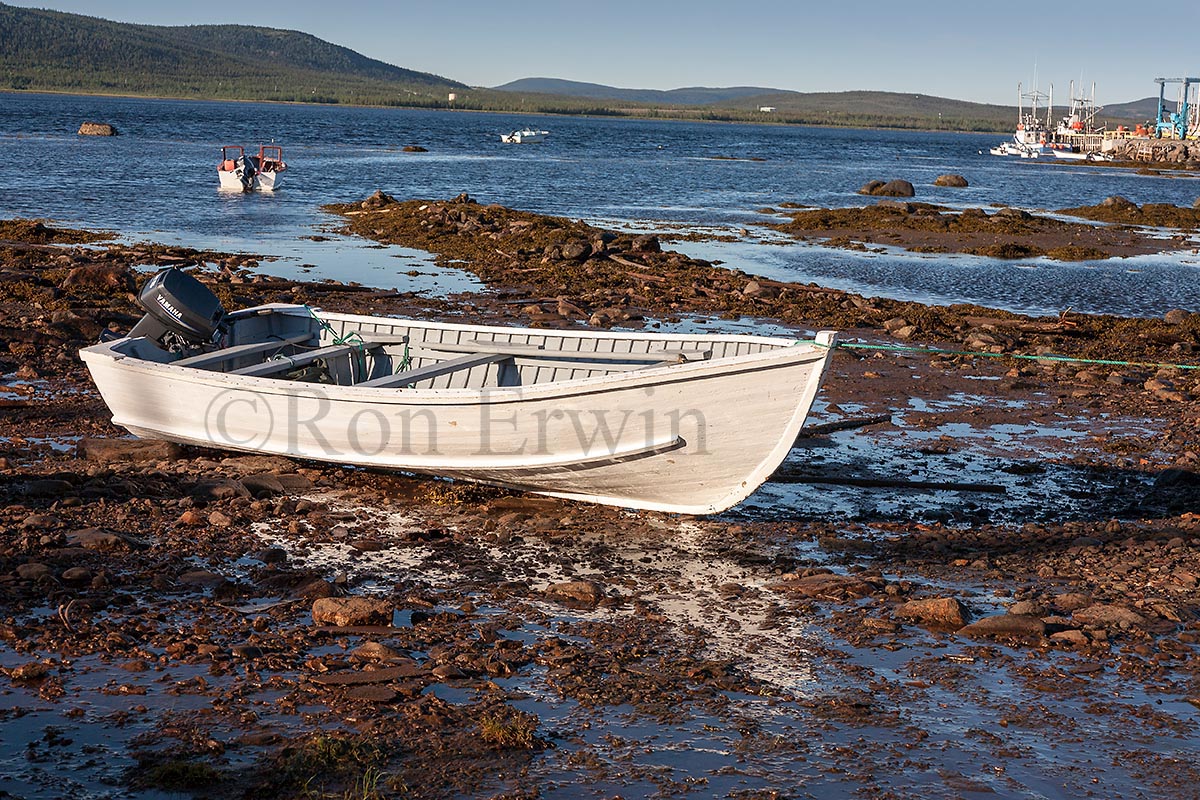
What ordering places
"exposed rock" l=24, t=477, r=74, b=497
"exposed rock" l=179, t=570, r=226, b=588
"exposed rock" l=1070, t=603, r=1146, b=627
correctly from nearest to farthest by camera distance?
1. "exposed rock" l=1070, t=603, r=1146, b=627
2. "exposed rock" l=179, t=570, r=226, b=588
3. "exposed rock" l=24, t=477, r=74, b=497

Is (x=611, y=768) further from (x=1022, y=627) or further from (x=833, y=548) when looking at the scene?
(x=833, y=548)

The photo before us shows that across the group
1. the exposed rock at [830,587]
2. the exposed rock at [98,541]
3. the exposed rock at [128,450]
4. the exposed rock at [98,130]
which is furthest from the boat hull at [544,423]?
the exposed rock at [98,130]

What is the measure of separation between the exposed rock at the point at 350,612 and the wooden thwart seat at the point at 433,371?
9.28 ft

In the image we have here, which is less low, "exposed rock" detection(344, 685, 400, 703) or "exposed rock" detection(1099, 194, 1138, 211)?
"exposed rock" detection(1099, 194, 1138, 211)

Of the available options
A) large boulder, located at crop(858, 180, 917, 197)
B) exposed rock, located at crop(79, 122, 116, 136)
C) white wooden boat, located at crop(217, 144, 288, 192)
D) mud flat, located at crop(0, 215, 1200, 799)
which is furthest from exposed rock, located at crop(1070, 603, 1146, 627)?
exposed rock, located at crop(79, 122, 116, 136)

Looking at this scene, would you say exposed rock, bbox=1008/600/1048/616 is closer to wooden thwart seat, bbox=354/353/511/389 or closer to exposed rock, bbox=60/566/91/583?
wooden thwart seat, bbox=354/353/511/389

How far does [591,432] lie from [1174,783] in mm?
4442

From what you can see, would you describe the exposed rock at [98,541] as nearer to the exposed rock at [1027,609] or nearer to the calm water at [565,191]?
the exposed rock at [1027,609]

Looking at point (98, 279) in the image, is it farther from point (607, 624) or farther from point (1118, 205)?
point (1118, 205)

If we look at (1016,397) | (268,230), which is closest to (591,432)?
(1016,397)

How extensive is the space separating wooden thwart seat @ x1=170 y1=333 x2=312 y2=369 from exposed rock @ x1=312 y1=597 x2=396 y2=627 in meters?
3.86

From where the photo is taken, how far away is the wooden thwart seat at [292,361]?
10336 millimetres

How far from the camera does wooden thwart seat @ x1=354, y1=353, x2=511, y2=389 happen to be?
10.1 meters

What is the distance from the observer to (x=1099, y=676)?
21.8 feet
